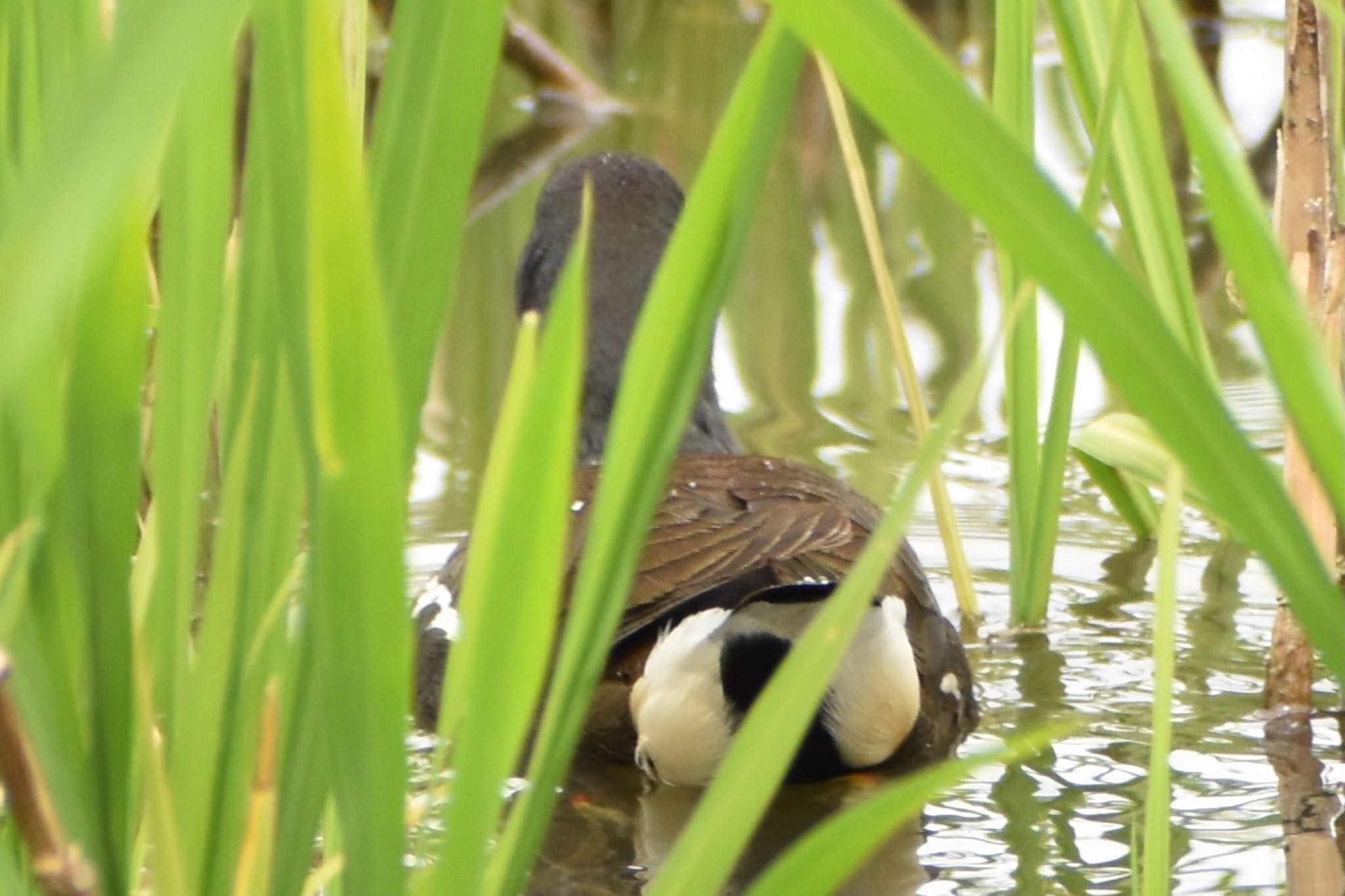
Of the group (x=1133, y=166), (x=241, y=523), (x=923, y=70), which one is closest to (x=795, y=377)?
(x=1133, y=166)

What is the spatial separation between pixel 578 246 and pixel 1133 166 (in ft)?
5.07

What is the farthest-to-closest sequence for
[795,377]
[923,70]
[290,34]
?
[795,377] < [290,34] < [923,70]

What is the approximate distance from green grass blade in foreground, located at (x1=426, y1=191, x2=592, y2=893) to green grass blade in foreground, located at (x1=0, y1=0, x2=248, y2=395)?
8.9 inches

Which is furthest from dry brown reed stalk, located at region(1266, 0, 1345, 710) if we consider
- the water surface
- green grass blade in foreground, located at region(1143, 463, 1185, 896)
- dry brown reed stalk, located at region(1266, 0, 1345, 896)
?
green grass blade in foreground, located at region(1143, 463, 1185, 896)

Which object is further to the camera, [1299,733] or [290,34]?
[1299,733]

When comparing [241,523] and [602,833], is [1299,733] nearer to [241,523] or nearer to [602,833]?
[602,833]

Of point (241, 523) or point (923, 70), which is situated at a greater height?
point (923, 70)

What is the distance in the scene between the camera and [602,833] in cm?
222

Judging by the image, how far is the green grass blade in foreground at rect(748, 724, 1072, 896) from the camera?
0.77 metres

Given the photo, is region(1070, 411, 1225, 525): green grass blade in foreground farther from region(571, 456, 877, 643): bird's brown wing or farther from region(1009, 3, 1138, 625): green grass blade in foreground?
region(571, 456, 877, 643): bird's brown wing

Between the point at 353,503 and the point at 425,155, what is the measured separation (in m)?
0.20

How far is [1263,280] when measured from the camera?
0.77m

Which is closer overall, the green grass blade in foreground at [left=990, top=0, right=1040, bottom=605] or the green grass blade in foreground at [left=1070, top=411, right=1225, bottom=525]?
the green grass blade in foreground at [left=1070, top=411, right=1225, bottom=525]

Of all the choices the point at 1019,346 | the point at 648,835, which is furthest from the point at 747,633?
the point at 1019,346
